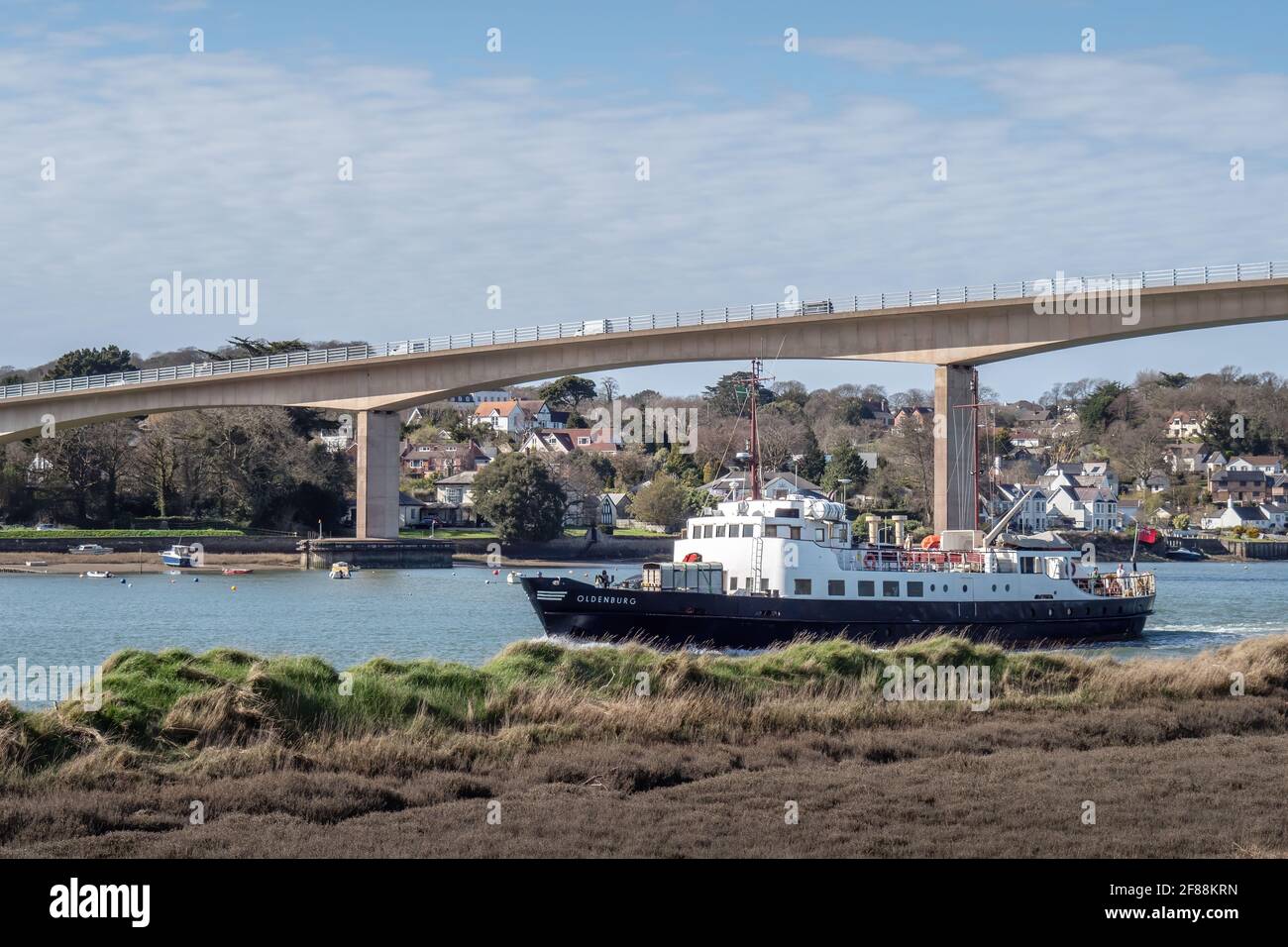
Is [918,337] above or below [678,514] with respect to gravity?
above

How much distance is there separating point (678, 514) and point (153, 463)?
1542 inches

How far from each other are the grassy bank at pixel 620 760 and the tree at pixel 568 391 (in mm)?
161564

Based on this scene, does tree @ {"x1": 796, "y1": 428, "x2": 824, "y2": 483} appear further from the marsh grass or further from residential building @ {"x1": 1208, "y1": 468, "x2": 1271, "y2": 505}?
the marsh grass

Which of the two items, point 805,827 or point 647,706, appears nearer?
point 805,827

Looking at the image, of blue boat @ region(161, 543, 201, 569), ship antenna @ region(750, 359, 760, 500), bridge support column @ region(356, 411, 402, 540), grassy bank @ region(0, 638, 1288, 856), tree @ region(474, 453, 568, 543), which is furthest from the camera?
tree @ region(474, 453, 568, 543)

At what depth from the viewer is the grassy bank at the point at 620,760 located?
1327cm

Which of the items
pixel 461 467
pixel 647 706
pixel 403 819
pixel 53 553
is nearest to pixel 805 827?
pixel 403 819

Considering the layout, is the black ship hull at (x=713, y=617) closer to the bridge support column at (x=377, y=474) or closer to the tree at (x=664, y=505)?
the bridge support column at (x=377, y=474)

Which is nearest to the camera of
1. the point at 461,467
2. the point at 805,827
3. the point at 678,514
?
the point at 805,827

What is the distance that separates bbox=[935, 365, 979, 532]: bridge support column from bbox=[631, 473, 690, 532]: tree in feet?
167

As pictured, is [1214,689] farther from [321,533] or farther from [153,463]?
[153,463]

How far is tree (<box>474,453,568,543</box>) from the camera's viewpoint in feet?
330

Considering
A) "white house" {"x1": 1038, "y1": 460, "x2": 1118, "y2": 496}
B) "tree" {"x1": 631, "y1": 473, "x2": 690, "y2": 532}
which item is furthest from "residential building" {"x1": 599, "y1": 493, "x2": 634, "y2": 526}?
"white house" {"x1": 1038, "y1": 460, "x2": 1118, "y2": 496}
